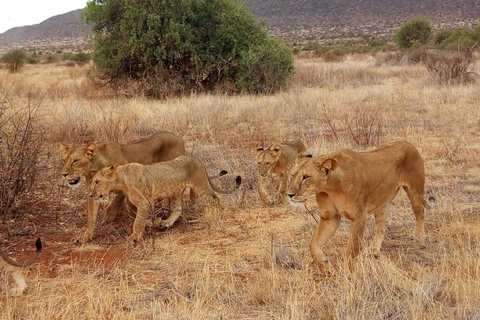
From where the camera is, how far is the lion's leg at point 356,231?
15.2 feet

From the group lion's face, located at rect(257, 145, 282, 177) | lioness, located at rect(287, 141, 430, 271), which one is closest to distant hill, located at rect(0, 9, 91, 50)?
lion's face, located at rect(257, 145, 282, 177)

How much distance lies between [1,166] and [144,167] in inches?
67.7

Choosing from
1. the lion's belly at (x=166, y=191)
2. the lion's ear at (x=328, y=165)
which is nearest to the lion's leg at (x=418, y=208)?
the lion's ear at (x=328, y=165)

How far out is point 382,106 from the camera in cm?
1478

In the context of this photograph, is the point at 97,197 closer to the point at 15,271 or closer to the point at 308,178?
the point at 15,271

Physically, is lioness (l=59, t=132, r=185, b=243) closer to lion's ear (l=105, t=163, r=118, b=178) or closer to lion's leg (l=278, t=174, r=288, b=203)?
lion's ear (l=105, t=163, r=118, b=178)

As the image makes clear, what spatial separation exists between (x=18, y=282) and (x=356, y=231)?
280cm

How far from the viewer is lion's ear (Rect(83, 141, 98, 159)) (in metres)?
5.99

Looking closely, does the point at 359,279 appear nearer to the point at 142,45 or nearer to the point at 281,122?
the point at 281,122

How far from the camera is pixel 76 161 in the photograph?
19.5 ft

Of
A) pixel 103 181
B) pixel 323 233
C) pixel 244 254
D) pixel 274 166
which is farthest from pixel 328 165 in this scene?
pixel 274 166

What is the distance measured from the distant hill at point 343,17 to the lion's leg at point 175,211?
77.0 meters

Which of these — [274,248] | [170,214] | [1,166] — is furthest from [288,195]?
[1,166]

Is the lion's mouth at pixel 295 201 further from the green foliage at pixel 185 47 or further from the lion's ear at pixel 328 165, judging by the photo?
the green foliage at pixel 185 47
